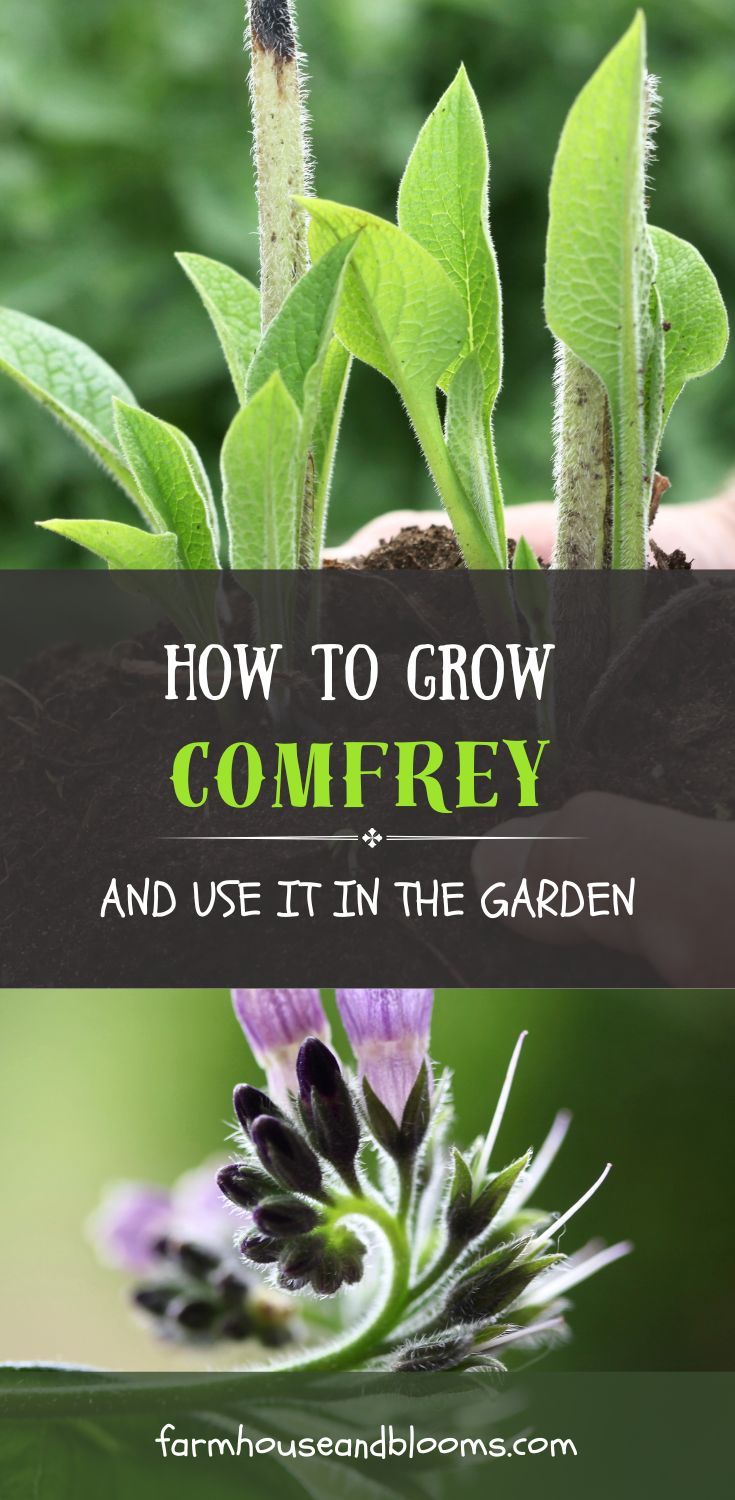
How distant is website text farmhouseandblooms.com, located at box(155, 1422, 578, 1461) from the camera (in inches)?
18.7

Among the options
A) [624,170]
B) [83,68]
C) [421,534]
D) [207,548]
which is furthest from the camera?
[83,68]

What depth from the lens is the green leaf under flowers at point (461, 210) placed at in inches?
20.2

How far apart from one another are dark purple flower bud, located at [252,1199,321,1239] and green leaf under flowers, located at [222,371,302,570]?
8.4 inches

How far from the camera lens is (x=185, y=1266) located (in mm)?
532

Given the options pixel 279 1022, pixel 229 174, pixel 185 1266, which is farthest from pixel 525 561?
pixel 229 174

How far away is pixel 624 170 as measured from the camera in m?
0.45

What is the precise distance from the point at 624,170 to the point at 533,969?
25cm

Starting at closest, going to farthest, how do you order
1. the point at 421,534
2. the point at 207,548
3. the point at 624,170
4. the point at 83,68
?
the point at 624,170 < the point at 207,548 < the point at 421,534 < the point at 83,68

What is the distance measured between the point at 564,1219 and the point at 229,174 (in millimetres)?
1443

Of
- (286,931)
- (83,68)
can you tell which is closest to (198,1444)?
(286,931)

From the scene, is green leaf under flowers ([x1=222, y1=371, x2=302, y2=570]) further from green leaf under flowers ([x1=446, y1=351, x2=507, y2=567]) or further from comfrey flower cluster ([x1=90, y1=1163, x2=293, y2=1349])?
comfrey flower cluster ([x1=90, y1=1163, x2=293, y2=1349])

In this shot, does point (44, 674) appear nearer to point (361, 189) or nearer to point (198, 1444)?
point (198, 1444)

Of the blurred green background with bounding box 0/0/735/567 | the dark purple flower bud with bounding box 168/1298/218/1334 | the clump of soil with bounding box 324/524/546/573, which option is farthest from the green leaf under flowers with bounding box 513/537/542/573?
the blurred green background with bounding box 0/0/735/567

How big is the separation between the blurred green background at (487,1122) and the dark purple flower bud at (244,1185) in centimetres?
1
